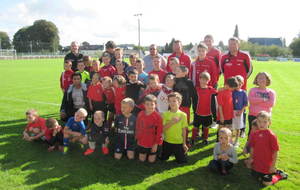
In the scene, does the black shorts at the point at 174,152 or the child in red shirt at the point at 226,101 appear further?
the child in red shirt at the point at 226,101

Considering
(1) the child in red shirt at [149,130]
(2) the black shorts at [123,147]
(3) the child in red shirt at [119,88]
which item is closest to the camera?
(1) the child in red shirt at [149,130]

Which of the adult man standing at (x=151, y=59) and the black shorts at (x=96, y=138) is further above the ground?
the adult man standing at (x=151, y=59)

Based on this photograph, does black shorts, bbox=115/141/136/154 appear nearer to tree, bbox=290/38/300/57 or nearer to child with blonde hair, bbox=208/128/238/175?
child with blonde hair, bbox=208/128/238/175

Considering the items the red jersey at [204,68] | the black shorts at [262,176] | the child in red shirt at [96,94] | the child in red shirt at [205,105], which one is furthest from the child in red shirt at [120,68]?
the black shorts at [262,176]

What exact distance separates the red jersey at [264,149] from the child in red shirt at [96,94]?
13.1ft

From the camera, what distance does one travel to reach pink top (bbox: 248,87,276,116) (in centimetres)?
556

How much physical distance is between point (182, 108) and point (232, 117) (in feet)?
3.71

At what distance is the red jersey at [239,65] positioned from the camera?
6.71 metres

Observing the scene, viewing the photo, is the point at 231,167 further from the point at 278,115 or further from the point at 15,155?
the point at 278,115

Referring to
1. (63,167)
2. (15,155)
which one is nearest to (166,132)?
(63,167)

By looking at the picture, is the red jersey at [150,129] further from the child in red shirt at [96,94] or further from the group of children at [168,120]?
the child in red shirt at [96,94]

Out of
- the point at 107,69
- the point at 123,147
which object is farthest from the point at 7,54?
the point at 123,147

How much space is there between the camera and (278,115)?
8.97 m

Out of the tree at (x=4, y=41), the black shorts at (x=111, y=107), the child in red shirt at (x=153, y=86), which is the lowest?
the black shorts at (x=111, y=107)
